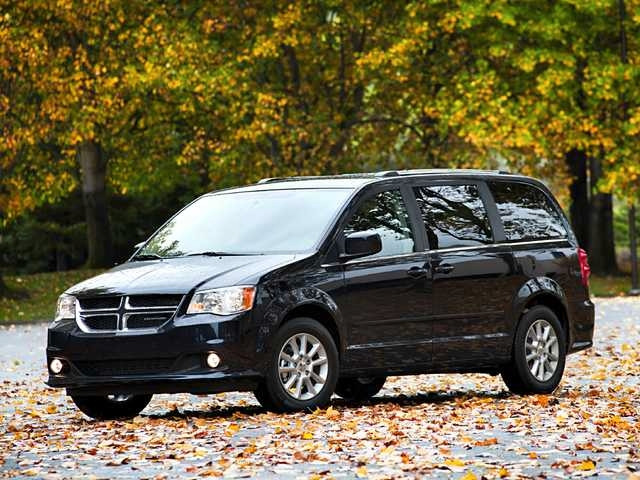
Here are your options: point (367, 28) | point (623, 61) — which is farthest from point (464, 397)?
point (367, 28)

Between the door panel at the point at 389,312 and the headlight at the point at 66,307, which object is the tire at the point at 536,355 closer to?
the door panel at the point at 389,312

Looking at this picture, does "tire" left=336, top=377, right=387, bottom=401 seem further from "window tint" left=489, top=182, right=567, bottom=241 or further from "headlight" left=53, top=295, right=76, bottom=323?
"headlight" left=53, top=295, right=76, bottom=323

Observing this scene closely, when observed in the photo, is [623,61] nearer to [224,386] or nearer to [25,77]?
[25,77]

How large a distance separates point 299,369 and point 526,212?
11.2ft

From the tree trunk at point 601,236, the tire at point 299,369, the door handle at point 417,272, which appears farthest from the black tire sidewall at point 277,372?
the tree trunk at point 601,236

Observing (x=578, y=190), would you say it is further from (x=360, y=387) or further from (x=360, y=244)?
(x=360, y=244)

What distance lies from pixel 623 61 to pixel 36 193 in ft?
47.2

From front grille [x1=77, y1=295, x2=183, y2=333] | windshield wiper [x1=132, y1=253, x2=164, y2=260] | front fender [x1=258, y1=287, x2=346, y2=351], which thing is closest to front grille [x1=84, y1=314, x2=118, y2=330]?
front grille [x1=77, y1=295, x2=183, y2=333]

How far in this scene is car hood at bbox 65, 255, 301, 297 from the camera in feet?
38.9

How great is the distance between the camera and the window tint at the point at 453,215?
13516mm

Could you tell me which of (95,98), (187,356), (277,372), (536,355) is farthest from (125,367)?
(95,98)

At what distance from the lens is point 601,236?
4466cm

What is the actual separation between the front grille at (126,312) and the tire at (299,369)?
0.81 m

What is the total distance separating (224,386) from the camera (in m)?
11.7
